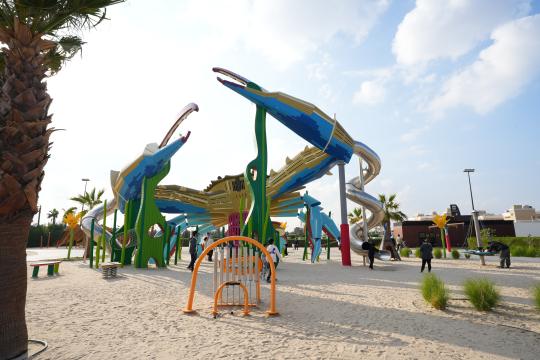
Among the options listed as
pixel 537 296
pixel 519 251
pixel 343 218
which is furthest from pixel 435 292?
pixel 519 251

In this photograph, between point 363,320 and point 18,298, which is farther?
point 363,320

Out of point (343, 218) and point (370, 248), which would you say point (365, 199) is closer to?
point (343, 218)

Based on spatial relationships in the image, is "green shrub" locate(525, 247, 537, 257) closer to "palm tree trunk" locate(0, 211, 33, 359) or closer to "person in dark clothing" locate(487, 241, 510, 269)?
"person in dark clothing" locate(487, 241, 510, 269)

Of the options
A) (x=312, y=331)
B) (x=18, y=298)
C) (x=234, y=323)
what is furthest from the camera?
(x=234, y=323)

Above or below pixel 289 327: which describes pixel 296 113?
above

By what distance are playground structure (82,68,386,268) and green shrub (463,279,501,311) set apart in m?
8.68

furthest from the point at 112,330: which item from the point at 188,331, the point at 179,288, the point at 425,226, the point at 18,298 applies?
the point at 425,226

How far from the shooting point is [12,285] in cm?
398

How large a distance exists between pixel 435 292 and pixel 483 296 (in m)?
0.90

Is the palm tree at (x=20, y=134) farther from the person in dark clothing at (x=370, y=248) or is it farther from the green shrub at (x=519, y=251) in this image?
the green shrub at (x=519, y=251)

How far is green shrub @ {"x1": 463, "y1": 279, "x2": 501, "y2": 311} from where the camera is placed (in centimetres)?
669

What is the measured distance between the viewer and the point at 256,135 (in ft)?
50.5

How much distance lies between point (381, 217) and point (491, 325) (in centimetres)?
1277

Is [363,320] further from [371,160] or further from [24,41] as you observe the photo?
[371,160]
